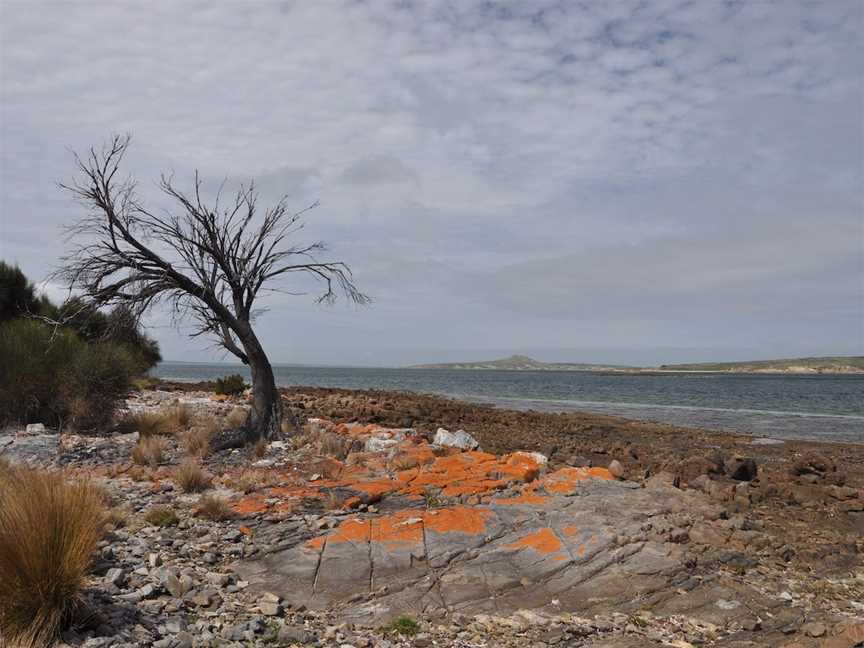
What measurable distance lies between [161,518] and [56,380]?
9614 mm

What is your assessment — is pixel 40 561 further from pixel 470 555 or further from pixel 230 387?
pixel 230 387

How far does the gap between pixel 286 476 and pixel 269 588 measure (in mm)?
4716

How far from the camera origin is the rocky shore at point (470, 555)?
5.70m

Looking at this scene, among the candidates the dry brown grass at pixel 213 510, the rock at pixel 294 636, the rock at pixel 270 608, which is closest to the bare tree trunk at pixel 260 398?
the dry brown grass at pixel 213 510

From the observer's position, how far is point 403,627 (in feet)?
18.9

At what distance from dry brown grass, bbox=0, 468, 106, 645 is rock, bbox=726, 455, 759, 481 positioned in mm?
11166

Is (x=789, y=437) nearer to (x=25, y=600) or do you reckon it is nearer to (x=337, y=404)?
(x=337, y=404)

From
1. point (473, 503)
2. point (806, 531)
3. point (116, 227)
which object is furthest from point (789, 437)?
point (116, 227)

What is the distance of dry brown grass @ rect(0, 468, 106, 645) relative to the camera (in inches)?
180

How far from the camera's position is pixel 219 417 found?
18.8m

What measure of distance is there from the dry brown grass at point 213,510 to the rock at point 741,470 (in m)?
9.49

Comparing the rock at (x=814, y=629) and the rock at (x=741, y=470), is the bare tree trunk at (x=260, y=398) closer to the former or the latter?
the rock at (x=741, y=470)

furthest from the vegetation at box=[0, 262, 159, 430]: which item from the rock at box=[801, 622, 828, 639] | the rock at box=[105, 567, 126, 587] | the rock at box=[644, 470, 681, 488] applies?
the rock at box=[801, 622, 828, 639]

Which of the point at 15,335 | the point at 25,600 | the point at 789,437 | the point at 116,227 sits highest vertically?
the point at 116,227
